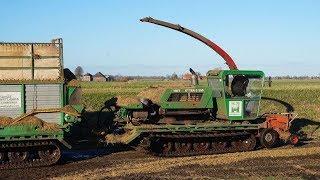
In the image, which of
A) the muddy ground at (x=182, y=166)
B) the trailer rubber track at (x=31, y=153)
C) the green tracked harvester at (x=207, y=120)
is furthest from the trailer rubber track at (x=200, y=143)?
the trailer rubber track at (x=31, y=153)

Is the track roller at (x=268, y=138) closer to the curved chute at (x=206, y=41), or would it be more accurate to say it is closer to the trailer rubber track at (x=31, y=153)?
the curved chute at (x=206, y=41)

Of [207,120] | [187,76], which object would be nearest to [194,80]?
[187,76]

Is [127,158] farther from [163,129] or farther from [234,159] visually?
[234,159]

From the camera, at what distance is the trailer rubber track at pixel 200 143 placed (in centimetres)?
1634

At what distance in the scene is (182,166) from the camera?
14352mm

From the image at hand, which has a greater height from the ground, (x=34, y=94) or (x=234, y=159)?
(x=34, y=94)

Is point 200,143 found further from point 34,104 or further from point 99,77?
point 99,77

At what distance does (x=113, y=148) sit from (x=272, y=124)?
19.4ft

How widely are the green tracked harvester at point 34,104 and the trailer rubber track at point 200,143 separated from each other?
294cm

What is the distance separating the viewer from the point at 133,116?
665 inches

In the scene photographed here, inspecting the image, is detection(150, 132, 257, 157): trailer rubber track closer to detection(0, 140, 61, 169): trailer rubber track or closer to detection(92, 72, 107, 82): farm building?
detection(0, 140, 61, 169): trailer rubber track

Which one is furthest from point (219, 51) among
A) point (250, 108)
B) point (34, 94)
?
point (34, 94)

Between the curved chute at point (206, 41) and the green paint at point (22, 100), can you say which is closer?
the green paint at point (22, 100)

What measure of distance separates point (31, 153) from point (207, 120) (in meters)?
6.36
